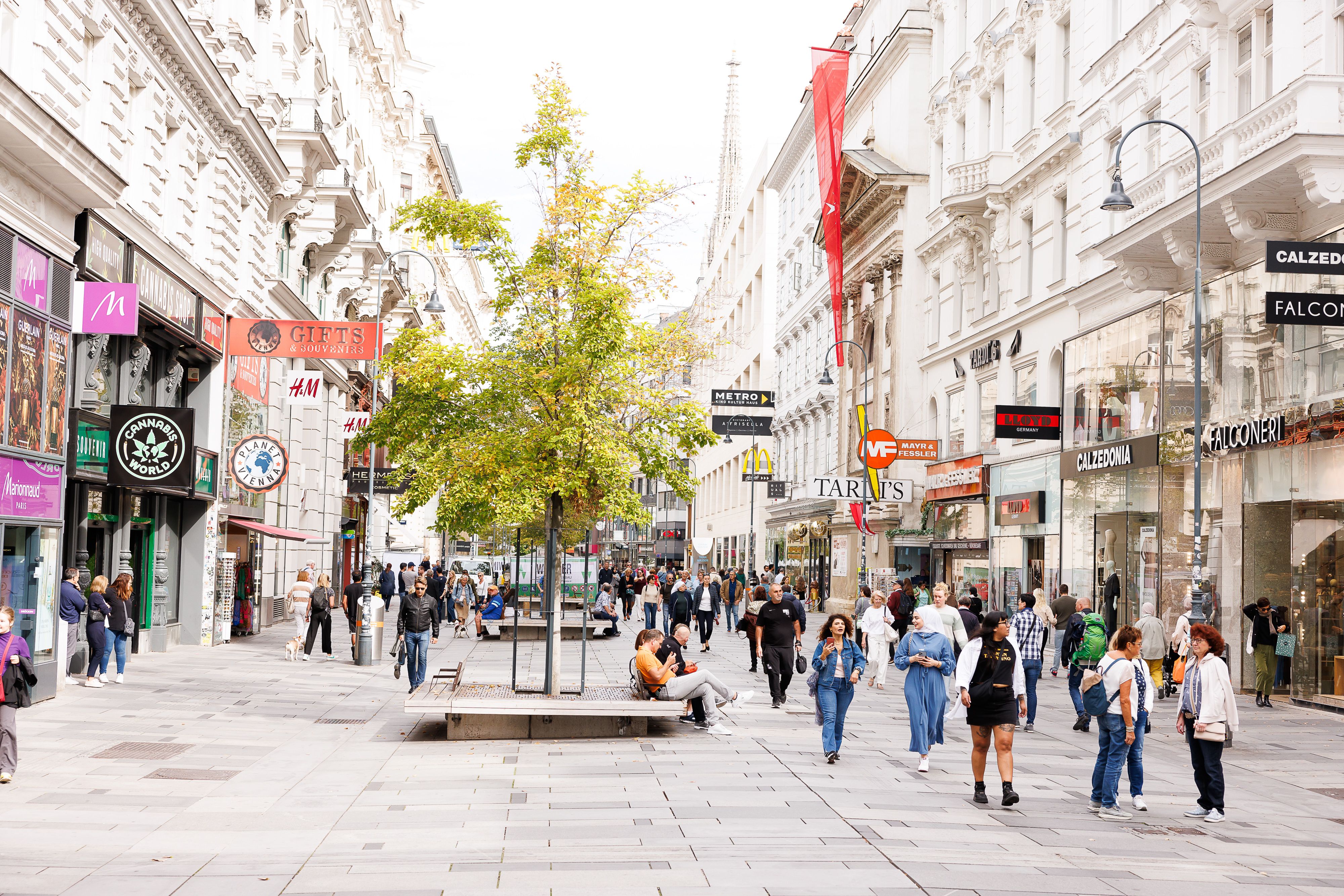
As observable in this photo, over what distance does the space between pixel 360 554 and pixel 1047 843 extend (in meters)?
48.6

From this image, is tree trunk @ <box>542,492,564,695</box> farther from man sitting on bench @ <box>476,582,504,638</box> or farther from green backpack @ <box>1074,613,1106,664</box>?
man sitting on bench @ <box>476,582,504,638</box>

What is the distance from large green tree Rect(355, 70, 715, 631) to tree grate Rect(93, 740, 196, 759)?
17.1 ft

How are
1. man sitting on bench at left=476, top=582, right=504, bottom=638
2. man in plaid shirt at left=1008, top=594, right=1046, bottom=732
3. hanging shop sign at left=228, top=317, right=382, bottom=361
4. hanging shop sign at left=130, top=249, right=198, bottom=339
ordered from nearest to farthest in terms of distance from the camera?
man in plaid shirt at left=1008, top=594, right=1046, bottom=732 → hanging shop sign at left=130, top=249, right=198, bottom=339 → hanging shop sign at left=228, top=317, right=382, bottom=361 → man sitting on bench at left=476, top=582, right=504, bottom=638

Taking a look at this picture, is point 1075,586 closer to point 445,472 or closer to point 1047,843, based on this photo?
point 445,472

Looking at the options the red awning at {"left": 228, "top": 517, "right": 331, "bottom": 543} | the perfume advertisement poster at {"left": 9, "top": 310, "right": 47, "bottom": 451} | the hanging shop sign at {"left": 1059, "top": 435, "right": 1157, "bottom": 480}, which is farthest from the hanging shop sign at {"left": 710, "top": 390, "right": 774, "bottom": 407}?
the perfume advertisement poster at {"left": 9, "top": 310, "right": 47, "bottom": 451}

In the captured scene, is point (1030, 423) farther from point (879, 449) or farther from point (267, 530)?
point (267, 530)

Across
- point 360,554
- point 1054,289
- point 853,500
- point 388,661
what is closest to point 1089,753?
point 388,661

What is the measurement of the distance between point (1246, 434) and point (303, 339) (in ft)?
53.5

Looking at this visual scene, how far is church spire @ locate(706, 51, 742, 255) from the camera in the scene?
12206cm

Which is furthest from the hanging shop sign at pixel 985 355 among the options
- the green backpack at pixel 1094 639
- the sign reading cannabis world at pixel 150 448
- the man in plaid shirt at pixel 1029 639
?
the sign reading cannabis world at pixel 150 448

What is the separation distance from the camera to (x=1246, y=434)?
822 inches

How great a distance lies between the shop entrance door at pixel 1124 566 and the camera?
24312 millimetres

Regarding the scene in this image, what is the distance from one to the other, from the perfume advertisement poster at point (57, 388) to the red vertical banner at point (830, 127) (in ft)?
85.2

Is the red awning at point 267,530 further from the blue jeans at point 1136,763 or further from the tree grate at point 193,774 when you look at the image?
the blue jeans at point 1136,763
